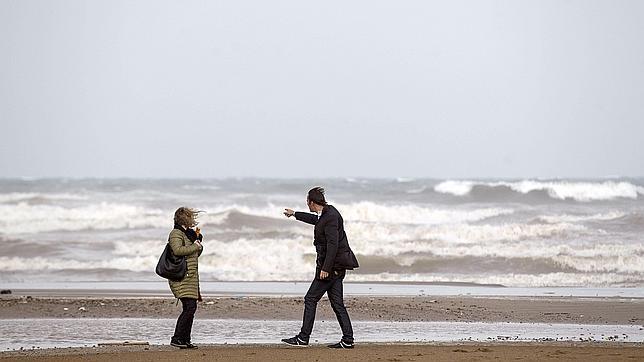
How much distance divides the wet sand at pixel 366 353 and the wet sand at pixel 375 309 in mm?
2590

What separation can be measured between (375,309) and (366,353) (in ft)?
12.5

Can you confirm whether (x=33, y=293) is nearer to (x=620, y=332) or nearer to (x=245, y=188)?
(x=620, y=332)

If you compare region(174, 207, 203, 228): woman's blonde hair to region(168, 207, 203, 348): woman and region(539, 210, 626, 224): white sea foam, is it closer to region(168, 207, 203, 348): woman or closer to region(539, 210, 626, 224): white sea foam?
region(168, 207, 203, 348): woman

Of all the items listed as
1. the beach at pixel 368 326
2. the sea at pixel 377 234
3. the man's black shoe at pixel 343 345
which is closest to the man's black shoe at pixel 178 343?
the beach at pixel 368 326

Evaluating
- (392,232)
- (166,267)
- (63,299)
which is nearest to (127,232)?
(392,232)

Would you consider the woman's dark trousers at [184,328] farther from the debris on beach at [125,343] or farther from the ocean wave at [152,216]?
the ocean wave at [152,216]

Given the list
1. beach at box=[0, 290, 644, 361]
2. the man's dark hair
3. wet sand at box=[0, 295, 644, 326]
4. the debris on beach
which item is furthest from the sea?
the man's dark hair

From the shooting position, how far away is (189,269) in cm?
944

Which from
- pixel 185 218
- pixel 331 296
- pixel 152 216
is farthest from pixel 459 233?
pixel 185 218

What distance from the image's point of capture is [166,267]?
9.34 metres

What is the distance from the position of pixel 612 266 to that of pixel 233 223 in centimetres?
1302

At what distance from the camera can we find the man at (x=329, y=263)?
917 cm

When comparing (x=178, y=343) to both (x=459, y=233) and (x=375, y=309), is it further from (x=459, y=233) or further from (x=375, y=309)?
(x=459, y=233)

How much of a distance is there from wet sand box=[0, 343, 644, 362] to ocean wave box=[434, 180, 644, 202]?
91.6 ft
